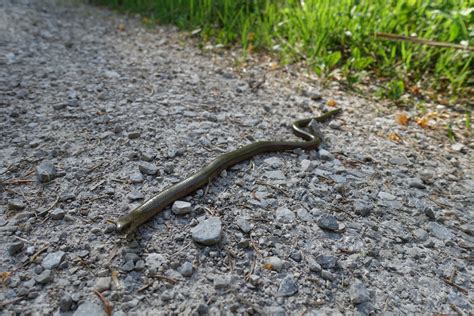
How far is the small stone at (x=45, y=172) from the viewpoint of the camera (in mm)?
2484

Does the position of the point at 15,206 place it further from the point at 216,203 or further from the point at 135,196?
the point at 216,203

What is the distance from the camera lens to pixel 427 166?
306 cm

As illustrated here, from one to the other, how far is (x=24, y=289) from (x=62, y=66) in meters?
2.95

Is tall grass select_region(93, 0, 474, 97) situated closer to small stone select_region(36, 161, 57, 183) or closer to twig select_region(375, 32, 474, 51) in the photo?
twig select_region(375, 32, 474, 51)

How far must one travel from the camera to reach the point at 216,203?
2.43 metres

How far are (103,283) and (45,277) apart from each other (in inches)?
11.5

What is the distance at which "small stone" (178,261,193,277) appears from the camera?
1943 millimetres

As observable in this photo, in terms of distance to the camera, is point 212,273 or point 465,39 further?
point 465,39

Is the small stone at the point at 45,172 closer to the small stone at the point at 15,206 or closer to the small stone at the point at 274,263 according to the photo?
the small stone at the point at 15,206

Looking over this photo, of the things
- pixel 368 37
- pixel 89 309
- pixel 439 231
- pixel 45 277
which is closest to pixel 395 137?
pixel 439 231

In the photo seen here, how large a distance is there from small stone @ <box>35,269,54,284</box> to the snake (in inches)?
15.7

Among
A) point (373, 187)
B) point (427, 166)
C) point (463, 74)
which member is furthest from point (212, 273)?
point (463, 74)

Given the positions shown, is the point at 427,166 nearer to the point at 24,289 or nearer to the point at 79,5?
the point at 24,289

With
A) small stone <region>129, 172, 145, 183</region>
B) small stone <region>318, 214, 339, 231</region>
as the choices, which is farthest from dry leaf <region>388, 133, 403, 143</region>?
small stone <region>129, 172, 145, 183</region>
